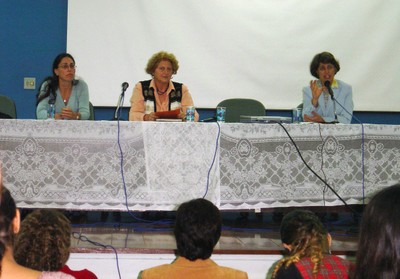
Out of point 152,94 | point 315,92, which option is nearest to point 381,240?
point 315,92

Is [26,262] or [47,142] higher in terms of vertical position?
[47,142]

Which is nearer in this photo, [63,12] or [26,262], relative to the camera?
[26,262]

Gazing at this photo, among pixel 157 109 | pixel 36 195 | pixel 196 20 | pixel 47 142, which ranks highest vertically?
pixel 196 20

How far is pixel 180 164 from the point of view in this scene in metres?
3.56

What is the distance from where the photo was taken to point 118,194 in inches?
138

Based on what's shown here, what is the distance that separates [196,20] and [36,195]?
9.44ft

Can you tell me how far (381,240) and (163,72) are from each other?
346 centimetres

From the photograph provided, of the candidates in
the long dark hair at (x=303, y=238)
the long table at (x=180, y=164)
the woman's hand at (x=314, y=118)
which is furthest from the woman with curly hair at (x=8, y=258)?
the woman's hand at (x=314, y=118)

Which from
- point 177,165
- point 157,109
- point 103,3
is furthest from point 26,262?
point 103,3

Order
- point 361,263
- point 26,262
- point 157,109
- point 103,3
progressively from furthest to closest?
point 103,3, point 157,109, point 26,262, point 361,263

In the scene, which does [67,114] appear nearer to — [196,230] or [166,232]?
[166,232]

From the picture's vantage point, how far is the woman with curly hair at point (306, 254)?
2.10m

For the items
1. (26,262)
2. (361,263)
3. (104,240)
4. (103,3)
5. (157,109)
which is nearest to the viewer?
(361,263)

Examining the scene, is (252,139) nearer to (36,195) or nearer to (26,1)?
(36,195)
